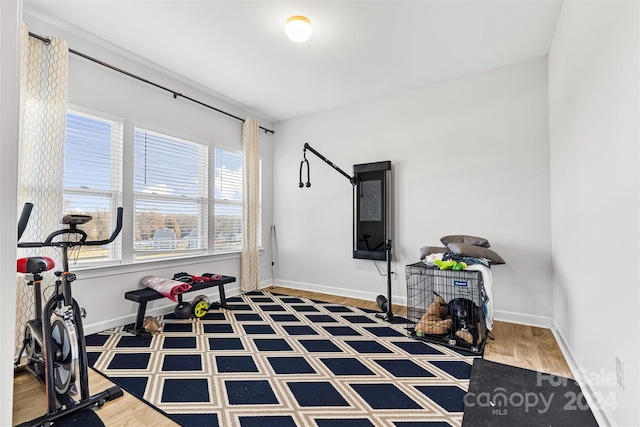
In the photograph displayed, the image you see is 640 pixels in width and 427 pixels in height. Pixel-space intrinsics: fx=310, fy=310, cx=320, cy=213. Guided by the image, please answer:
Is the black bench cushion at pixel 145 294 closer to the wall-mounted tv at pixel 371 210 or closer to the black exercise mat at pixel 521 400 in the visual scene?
the wall-mounted tv at pixel 371 210

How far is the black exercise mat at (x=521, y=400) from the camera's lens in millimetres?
1701

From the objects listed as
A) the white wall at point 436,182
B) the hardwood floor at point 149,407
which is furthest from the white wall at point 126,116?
the white wall at point 436,182

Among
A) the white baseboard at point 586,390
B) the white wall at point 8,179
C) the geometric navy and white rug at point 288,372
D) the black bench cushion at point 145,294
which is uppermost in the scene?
the white wall at point 8,179

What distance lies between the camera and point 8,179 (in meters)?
0.65

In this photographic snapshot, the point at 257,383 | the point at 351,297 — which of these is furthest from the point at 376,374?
the point at 351,297

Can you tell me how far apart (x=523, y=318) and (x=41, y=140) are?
4.86 metres

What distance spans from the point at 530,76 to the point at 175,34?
11.9ft

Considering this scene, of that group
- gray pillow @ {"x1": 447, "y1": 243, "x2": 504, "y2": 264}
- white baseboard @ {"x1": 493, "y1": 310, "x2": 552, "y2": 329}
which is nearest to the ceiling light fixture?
gray pillow @ {"x1": 447, "y1": 243, "x2": 504, "y2": 264}

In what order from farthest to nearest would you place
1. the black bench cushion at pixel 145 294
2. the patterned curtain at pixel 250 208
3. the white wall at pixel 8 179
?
the patterned curtain at pixel 250 208 → the black bench cushion at pixel 145 294 → the white wall at pixel 8 179

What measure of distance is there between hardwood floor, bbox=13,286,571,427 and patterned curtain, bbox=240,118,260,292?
2208 mm

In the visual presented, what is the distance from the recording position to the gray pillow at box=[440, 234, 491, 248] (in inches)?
126

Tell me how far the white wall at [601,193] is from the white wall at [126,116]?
383 cm

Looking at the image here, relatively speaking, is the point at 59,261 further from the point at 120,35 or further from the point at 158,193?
the point at 120,35

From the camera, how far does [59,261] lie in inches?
106
